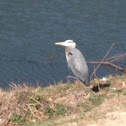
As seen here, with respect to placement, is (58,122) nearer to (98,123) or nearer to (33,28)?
(98,123)

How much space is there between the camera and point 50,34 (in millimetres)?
16406

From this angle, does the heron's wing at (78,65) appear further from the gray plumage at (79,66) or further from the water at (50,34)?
the water at (50,34)

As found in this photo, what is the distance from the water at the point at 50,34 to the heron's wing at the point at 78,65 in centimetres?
203

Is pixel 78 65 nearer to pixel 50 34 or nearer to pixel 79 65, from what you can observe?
pixel 79 65

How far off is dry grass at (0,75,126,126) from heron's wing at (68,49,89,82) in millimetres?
404

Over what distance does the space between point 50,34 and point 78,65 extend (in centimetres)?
622

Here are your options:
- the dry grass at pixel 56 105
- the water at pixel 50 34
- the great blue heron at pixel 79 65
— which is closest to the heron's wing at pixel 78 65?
the great blue heron at pixel 79 65

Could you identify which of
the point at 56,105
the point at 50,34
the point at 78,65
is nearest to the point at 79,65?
the point at 78,65

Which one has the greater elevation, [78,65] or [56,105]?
[78,65]

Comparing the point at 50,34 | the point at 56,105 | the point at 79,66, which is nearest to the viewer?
the point at 56,105

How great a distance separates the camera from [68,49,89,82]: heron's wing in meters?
10.2

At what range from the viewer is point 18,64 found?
14039mm

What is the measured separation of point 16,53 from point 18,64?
90cm

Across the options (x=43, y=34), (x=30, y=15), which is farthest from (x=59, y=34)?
(x=30, y=15)
